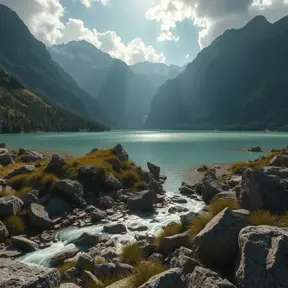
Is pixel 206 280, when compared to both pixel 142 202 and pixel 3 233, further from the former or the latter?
pixel 142 202

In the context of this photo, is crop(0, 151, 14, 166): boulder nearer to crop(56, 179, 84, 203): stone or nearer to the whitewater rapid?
crop(56, 179, 84, 203): stone

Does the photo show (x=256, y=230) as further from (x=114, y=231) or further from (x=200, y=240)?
(x=114, y=231)

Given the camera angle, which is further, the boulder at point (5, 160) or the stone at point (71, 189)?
the boulder at point (5, 160)

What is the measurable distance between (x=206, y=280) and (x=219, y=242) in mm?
1920

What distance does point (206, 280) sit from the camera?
8.01 m

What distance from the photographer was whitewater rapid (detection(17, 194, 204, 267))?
17797 mm

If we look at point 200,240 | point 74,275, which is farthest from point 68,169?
point 200,240

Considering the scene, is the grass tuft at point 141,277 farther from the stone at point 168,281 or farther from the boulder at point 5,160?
the boulder at point 5,160

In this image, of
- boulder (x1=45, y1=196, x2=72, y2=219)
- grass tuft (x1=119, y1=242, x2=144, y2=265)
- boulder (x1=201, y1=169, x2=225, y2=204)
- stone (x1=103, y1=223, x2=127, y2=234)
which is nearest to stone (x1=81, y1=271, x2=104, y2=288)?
grass tuft (x1=119, y1=242, x2=144, y2=265)

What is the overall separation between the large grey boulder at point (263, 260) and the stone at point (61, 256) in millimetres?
11328

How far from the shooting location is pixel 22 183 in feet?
98.9

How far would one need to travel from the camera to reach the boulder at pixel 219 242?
9641 mm

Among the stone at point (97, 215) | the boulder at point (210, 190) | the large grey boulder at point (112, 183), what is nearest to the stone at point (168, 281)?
the stone at point (97, 215)

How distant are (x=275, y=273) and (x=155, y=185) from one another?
26.6 m
